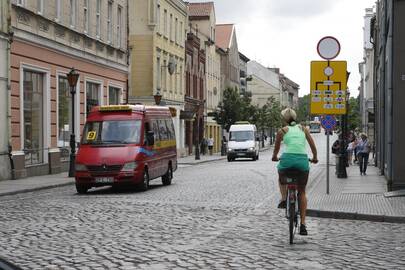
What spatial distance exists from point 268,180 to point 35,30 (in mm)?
10119

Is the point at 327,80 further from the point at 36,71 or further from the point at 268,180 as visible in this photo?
the point at 36,71

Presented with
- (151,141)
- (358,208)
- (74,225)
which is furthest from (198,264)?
(151,141)

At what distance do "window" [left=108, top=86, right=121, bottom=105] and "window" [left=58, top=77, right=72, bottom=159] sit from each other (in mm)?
6409

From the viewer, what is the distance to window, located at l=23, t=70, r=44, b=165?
26.8m

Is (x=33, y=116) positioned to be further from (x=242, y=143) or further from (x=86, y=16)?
(x=242, y=143)

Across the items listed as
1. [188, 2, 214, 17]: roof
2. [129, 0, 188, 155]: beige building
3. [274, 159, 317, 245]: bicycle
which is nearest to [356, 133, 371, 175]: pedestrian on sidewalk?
[274, 159, 317, 245]: bicycle

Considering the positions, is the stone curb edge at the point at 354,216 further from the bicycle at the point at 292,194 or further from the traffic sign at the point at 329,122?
the traffic sign at the point at 329,122

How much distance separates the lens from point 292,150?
33.1 feet

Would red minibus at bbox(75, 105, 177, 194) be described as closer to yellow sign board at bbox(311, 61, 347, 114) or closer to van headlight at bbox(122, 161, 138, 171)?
van headlight at bbox(122, 161, 138, 171)

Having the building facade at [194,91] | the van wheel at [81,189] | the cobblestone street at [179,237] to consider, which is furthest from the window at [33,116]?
the building facade at [194,91]

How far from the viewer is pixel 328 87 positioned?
1794 cm

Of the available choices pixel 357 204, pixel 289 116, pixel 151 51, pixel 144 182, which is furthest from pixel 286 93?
pixel 289 116

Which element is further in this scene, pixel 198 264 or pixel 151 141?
pixel 151 141

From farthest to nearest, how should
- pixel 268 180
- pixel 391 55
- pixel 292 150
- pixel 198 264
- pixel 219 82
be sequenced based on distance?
1. pixel 219 82
2. pixel 268 180
3. pixel 391 55
4. pixel 292 150
5. pixel 198 264
